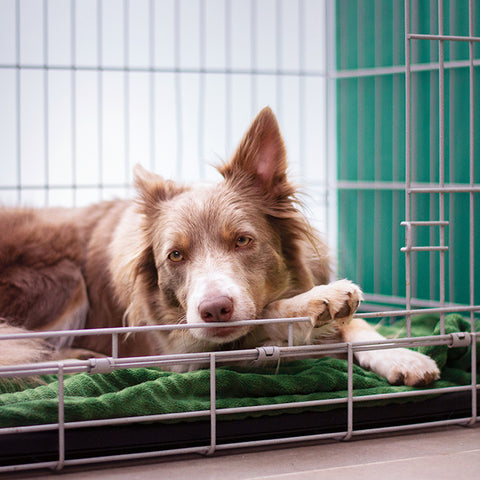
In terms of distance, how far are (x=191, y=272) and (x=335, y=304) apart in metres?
0.48

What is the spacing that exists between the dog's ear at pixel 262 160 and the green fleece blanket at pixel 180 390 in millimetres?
620

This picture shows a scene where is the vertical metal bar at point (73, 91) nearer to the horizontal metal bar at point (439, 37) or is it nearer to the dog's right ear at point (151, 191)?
the dog's right ear at point (151, 191)

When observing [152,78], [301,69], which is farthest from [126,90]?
[301,69]

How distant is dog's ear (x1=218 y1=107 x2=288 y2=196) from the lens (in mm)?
2262

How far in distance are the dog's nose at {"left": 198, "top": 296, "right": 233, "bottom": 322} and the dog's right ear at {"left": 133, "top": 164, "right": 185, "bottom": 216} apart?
25.3 inches

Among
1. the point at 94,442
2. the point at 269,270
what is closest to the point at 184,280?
the point at 269,270

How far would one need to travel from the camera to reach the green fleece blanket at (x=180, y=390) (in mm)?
1643

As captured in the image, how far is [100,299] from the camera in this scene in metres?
2.81

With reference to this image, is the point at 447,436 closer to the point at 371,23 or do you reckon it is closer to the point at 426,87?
the point at 426,87

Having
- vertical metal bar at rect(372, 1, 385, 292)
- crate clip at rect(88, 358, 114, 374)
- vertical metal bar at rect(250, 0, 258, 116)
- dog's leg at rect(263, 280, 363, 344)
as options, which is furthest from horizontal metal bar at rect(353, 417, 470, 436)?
vertical metal bar at rect(250, 0, 258, 116)

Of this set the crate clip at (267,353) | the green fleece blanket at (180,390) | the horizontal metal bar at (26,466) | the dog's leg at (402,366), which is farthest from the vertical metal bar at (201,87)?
the horizontal metal bar at (26,466)

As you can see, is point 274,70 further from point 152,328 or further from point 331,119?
point 152,328

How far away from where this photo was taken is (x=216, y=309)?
73.2 inches

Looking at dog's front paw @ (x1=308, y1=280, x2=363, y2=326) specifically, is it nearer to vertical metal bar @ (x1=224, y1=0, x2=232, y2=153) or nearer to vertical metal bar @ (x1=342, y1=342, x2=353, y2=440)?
vertical metal bar @ (x1=342, y1=342, x2=353, y2=440)
